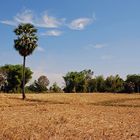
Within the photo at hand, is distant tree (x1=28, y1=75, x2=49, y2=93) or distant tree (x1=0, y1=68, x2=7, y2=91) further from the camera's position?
distant tree (x1=28, y1=75, x2=49, y2=93)

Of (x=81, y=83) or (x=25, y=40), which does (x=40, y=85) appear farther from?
(x=25, y=40)

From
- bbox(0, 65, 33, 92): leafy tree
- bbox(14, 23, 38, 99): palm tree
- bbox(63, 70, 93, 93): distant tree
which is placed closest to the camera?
bbox(14, 23, 38, 99): palm tree

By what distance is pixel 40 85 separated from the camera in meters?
166

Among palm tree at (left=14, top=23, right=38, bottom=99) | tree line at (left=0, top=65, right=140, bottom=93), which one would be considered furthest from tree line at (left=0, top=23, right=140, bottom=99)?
palm tree at (left=14, top=23, right=38, bottom=99)

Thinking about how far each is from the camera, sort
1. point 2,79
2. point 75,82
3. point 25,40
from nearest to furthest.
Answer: point 25,40 < point 2,79 < point 75,82

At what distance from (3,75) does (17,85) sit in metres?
6.35

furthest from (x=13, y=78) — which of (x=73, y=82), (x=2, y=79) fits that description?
(x=73, y=82)

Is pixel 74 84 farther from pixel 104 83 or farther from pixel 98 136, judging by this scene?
pixel 98 136

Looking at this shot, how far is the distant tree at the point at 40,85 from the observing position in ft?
531

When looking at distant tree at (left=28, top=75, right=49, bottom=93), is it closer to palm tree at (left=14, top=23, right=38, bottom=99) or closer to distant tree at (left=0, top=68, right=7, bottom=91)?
distant tree at (left=0, top=68, right=7, bottom=91)

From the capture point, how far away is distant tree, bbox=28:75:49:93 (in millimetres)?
161962

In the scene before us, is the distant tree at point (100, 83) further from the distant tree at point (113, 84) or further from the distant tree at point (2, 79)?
the distant tree at point (2, 79)

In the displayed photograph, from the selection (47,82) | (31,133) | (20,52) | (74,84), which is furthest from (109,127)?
(47,82)

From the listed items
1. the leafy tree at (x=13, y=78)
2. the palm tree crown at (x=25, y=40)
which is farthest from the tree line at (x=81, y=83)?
the palm tree crown at (x=25, y=40)
